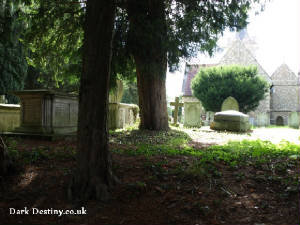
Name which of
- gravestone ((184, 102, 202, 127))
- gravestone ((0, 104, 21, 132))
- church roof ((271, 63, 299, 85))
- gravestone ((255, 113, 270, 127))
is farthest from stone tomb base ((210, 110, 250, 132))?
church roof ((271, 63, 299, 85))

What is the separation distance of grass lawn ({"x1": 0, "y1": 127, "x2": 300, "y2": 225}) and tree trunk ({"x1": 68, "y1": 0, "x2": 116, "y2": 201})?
249mm

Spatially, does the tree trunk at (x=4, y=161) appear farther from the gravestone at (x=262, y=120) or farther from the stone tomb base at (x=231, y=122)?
the gravestone at (x=262, y=120)

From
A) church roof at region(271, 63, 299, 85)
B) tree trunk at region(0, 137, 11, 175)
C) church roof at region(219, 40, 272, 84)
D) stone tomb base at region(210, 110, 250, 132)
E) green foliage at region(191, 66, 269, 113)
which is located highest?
church roof at region(219, 40, 272, 84)

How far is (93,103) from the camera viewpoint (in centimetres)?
359

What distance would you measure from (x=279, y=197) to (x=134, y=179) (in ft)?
6.74

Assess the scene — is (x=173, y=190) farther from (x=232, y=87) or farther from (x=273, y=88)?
(x=273, y=88)

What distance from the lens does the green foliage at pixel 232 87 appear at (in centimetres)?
2160

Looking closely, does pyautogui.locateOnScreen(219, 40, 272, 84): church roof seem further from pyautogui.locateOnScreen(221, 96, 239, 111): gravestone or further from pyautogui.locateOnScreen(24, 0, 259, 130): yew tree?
pyautogui.locateOnScreen(24, 0, 259, 130): yew tree

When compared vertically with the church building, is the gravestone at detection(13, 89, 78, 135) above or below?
below

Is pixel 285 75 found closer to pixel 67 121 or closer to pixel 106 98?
pixel 67 121

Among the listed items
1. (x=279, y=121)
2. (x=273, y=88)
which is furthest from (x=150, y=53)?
(x=273, y=88)

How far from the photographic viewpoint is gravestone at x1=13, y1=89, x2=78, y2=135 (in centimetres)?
755

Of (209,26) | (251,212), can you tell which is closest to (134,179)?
(251,212)

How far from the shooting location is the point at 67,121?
327 inches
